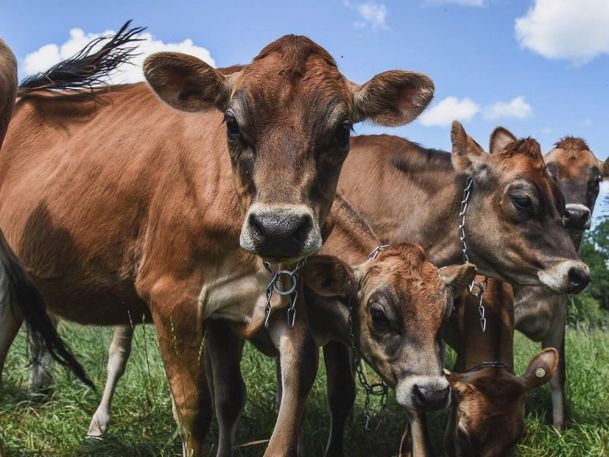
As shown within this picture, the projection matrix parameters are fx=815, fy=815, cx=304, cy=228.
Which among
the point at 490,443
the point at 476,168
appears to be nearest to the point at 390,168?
the point at 476,168

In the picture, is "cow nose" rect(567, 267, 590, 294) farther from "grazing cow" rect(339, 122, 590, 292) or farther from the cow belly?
the cow belly

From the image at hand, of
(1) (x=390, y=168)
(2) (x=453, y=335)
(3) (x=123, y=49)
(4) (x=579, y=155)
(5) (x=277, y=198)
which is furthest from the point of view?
(4) (x=579, y=155)

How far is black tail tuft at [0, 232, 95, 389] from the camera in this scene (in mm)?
4836

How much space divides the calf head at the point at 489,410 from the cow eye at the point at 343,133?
175cm

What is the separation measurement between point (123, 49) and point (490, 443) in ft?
12.7

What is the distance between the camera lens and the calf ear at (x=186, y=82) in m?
4.44

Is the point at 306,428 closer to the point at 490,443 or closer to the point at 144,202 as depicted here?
the point at 490,443

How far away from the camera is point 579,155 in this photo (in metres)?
8.36

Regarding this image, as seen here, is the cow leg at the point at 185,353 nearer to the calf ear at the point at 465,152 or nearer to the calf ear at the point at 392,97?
the calf ear at the point at 392,97

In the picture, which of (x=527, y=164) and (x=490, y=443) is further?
(x=527, y=164)

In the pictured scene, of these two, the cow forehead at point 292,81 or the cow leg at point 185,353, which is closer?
the cow forehead at point 292,81

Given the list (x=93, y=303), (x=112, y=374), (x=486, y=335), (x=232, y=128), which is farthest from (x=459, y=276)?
(x=112, y=374)

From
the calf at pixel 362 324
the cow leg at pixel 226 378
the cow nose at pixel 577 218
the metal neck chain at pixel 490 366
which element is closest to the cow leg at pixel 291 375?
the calf at pixel 362 324

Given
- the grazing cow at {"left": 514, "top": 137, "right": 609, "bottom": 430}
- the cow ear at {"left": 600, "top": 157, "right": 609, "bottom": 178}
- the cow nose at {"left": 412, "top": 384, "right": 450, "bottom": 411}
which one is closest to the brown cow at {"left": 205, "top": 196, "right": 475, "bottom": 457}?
the cow nose at {"left": 412, "top": 384, "right": 450, "bottom": 411}
